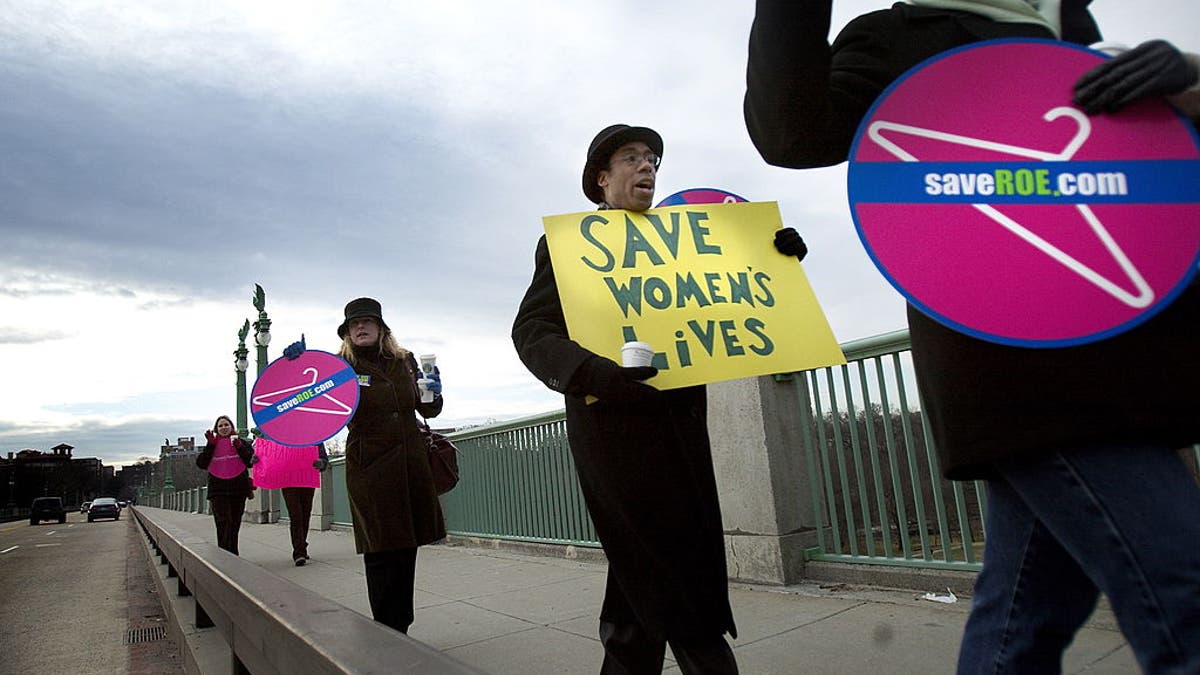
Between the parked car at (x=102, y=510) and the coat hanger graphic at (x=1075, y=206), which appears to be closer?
the coat hanger graphic at (x=1075, y=206)

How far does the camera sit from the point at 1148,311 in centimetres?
99

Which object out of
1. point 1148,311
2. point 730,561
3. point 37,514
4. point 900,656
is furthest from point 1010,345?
point 37,514

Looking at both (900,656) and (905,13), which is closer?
(905,13)

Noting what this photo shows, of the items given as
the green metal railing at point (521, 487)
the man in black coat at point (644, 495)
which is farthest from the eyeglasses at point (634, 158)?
the green metal railing at point (521, 487)

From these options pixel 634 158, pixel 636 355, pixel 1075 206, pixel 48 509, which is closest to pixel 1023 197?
pixel 1075 206

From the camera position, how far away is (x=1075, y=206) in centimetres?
107

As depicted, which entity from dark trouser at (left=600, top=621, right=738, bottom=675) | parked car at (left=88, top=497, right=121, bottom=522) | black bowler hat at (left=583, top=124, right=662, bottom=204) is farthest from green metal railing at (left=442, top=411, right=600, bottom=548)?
parked car at (left=88, top=497, right=121, bottom=522)

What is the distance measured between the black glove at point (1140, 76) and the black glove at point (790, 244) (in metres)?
1.07

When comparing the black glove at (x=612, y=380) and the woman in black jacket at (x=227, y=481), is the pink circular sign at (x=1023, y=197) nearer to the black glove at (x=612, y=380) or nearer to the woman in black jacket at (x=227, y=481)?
the black glove at (x=612, y=380)

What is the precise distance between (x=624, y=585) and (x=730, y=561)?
3.13m

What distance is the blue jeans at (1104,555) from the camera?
3.06ft

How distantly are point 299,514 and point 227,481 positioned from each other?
0.82m

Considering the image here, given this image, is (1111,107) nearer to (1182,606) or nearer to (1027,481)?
(1027,481)

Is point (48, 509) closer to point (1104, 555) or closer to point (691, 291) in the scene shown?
point (691, 291)
